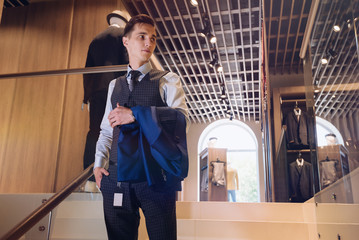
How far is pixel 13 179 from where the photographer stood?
9.21ft

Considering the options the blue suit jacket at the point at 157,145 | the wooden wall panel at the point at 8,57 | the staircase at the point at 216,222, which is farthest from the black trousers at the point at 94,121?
the blue suit jacket at the point at 157,145

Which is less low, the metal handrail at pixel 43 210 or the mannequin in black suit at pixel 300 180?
the mannequin in black suit at pixel 300 180

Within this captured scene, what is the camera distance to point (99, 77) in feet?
8.14

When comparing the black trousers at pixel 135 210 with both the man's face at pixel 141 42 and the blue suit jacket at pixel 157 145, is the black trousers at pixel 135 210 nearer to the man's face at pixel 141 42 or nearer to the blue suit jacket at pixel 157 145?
the blue suit jacket at pixel 157 145

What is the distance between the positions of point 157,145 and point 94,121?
1.33 meters

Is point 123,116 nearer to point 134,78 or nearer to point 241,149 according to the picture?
point 134,78

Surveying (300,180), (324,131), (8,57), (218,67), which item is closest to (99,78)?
(324,131)

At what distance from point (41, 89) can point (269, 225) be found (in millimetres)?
2227

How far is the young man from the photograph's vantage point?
118 centimetres

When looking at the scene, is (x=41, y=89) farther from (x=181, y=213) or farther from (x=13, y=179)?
(x=181, y=213)

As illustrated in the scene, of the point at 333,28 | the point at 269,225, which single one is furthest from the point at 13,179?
the point at 333,28

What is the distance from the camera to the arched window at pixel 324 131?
60.1 inches

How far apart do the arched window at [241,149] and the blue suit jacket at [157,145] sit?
11.3 m

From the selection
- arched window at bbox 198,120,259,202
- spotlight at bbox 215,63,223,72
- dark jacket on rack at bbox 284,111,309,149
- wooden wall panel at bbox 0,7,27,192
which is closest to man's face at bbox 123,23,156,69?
wooden wall panel at bbox 0,7,27,192
